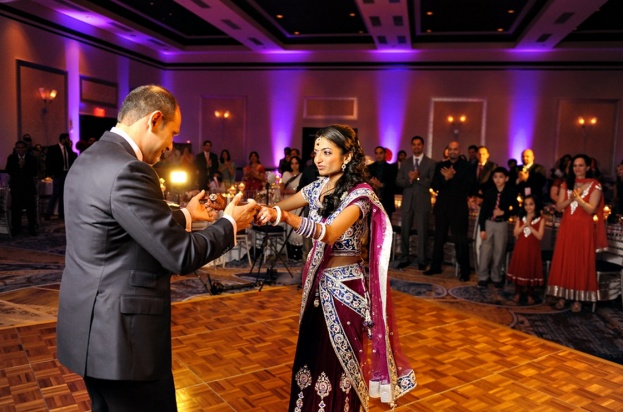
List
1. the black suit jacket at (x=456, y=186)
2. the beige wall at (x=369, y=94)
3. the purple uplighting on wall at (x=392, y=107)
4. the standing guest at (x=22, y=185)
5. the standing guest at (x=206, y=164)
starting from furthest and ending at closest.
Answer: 1. the purple uplighting on wall at (x=392, y=107)
2. the beige wall at (x=369, y=94)
3. the standing guest at (x=206, y=164)
4. the standing guest at (x=22, y=185)
5. the black suit jacket at (x=456, y=186)

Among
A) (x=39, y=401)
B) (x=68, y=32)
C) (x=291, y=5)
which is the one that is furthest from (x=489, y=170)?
(x=68, y=32)

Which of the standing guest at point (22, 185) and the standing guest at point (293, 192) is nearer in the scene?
the standing guest at point (293, 192)

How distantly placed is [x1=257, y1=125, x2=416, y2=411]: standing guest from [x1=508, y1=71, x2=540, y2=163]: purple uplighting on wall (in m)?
11.4

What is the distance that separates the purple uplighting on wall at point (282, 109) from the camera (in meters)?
14.3

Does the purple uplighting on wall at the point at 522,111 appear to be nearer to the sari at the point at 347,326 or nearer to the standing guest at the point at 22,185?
the standing guest at the point at 22,185

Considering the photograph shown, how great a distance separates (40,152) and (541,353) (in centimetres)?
954

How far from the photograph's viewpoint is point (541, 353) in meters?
4.07

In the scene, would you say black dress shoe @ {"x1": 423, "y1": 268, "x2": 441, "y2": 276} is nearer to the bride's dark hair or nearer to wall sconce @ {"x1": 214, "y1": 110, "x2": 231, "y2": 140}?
the bride's dark hair

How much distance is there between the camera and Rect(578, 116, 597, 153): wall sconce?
12445 mm

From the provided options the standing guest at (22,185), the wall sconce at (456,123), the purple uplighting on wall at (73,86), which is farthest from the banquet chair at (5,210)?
the wall sconce at (456,123)

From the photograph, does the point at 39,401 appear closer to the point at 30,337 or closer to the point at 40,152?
the point at 30,337

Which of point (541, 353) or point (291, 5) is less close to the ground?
point (291, 5)

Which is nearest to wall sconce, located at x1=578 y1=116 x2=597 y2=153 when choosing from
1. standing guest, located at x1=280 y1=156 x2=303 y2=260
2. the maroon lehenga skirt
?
standing guest, located at x1=280 y1=156 x2=303 y2=260

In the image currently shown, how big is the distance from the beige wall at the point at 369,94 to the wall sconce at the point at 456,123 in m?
0.15
